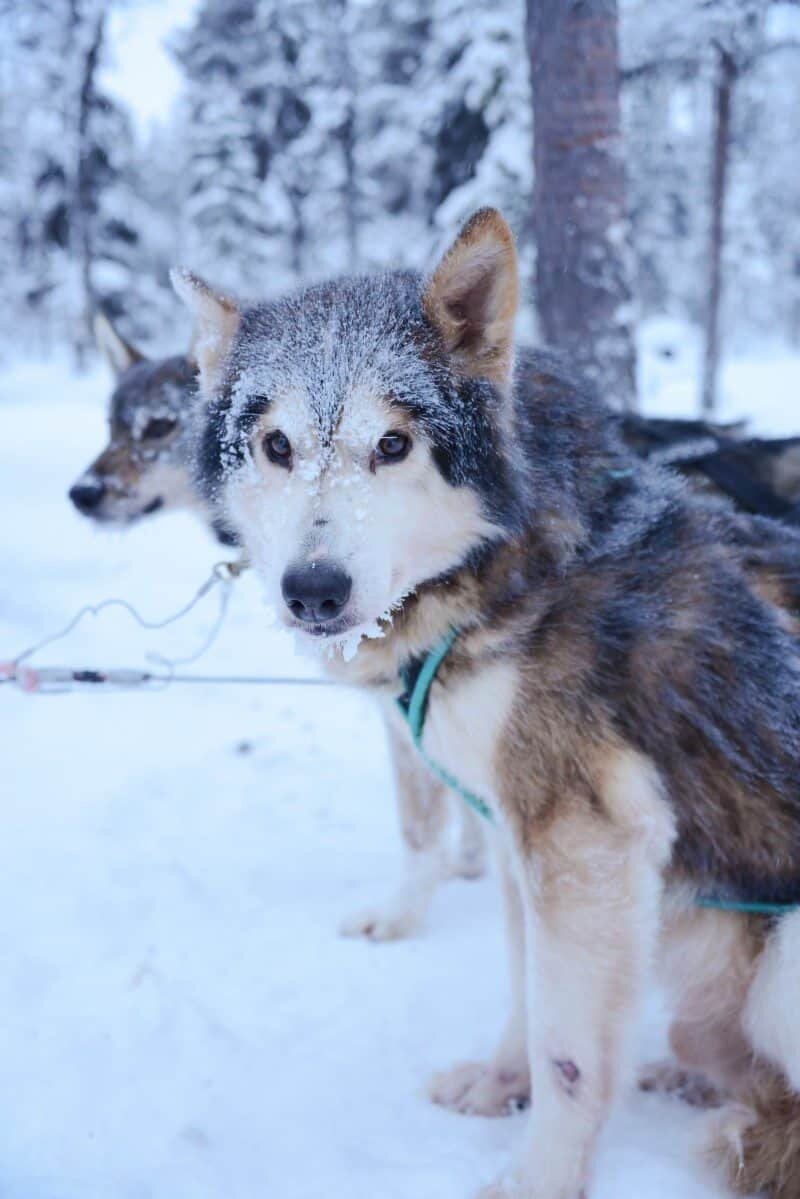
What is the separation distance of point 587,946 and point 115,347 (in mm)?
4342

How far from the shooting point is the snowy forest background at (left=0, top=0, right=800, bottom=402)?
1179 centimetres

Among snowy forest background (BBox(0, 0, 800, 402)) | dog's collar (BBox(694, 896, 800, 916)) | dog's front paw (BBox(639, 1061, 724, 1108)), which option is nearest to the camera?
dog's collar (BBox(694, 896, 800, 916))

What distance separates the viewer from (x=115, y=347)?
16.1 ft

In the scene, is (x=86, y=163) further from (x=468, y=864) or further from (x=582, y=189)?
(x=468, y=864)

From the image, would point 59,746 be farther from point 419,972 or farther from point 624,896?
point 624,896

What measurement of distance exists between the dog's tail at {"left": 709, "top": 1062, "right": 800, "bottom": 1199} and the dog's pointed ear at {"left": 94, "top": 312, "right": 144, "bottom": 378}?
4558 millimetres

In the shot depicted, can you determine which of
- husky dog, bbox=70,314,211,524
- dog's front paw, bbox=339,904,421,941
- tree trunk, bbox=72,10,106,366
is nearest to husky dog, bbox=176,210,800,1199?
dog's front paw, bbox=339,904,421,941

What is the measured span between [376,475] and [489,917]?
6.78ft

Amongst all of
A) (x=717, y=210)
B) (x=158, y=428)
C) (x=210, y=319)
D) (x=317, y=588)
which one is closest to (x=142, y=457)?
(x=158, y=428)

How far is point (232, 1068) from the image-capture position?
93.5 inches

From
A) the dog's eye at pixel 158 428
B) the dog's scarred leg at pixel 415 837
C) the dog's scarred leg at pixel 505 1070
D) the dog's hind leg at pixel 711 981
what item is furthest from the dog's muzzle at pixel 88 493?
the dog's hind leg at pixel 711 981

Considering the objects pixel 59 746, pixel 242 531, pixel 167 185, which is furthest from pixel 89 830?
pixel 167 185

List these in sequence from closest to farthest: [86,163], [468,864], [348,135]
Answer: [468,864] < [86,163] < [348,135]

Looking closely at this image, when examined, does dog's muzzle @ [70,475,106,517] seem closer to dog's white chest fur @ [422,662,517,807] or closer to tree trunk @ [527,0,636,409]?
tree trunk @ [527,0,636,409]
